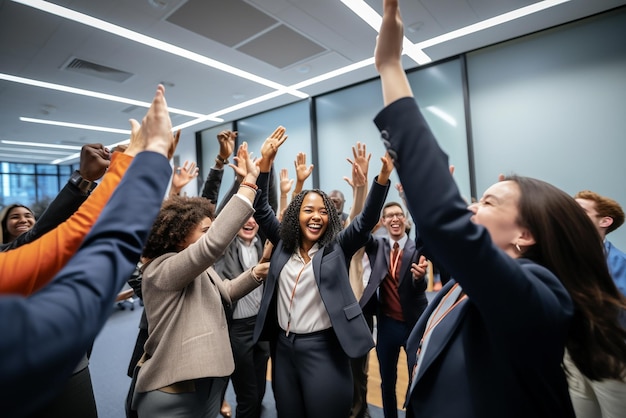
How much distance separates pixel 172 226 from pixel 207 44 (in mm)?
3171

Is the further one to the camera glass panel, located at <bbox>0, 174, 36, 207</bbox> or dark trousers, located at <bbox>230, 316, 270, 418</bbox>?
glass panel, located at <bbox>0, 174, 36, 207</bbox>

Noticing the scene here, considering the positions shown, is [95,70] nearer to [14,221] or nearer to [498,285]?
[14,221]

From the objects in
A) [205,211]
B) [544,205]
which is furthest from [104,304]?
[205,211]

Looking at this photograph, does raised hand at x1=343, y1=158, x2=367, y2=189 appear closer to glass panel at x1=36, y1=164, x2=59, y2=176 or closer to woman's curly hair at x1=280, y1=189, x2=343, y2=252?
woman's curly hair at x1=280, y1=189, x2=343, y2=252

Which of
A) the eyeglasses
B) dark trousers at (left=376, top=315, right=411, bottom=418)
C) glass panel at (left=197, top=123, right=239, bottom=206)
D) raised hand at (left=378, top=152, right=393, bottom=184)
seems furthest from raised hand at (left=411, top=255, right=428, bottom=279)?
glass panel at (left=197, top=123, right=239, bottom=206)

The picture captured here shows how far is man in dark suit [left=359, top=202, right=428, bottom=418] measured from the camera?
214cm

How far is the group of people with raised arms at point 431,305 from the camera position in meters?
0.45

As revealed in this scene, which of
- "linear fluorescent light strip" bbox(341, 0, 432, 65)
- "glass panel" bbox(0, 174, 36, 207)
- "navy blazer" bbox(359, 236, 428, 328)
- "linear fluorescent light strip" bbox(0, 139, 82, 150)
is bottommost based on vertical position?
"navy blazer" bbox(359, 236, 428, 328)

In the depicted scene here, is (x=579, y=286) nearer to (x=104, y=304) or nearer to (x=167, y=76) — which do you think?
(x=104, y=304)

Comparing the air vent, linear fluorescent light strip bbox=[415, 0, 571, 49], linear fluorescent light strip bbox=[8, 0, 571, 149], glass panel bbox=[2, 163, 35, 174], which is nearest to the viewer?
linear fluorescent light strip bbox=[8, 0, 571, 149]

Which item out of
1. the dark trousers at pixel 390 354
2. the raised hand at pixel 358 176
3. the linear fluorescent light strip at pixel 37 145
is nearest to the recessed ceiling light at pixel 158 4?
the raised hand at pixel 358 176

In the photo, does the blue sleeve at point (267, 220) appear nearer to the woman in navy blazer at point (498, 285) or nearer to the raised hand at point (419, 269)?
the raised hand at point (419, 269)

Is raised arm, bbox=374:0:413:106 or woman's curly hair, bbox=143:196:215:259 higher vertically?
raised arm, bbox=374:0:413:106

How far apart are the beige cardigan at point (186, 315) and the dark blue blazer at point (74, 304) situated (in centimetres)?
54
